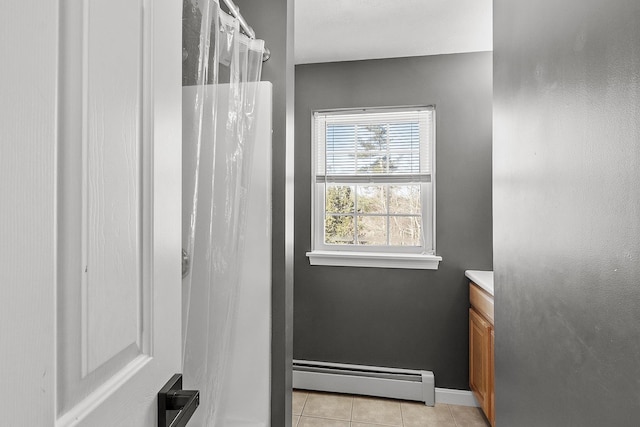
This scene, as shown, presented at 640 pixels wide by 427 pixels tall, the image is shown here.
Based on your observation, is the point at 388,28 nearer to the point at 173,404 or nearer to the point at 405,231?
the point at 405,231

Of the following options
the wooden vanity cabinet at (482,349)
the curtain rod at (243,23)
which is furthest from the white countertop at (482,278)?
the curtain rod at (243,23)

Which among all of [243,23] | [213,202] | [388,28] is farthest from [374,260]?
[243,23]

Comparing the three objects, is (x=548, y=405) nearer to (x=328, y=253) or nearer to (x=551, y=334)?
(x=551, y=334)

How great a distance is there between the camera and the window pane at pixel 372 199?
2.71 metres

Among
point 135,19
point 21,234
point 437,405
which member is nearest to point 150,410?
point 21,234

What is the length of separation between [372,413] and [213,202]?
192 cm

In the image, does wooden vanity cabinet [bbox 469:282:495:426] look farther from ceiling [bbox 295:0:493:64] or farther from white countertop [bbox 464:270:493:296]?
ceiling [bbox 295:0:493:64]

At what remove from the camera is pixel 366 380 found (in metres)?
2.46

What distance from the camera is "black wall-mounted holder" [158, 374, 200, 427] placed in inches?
22.4

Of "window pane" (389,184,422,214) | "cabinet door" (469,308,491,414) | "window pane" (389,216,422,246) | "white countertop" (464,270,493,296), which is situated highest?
"window pane" (389,184,422,214)

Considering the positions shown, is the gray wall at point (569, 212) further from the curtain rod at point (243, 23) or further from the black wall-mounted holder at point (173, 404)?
the curtain rod at point (243, 23)

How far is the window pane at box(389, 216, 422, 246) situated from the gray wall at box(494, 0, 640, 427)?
1439 mm

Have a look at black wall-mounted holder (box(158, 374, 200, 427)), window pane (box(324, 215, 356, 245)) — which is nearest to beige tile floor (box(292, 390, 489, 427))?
window pane (box(324, 215, 356, 245))

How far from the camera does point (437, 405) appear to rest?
2.42m
